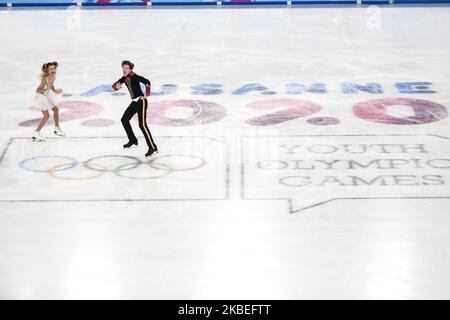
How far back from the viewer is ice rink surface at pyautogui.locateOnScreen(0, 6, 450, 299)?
9.81 meters

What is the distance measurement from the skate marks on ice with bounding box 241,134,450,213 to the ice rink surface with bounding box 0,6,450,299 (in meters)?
0.04

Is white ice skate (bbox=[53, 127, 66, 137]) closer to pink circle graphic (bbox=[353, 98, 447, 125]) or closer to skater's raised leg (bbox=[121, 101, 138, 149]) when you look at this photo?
skater's raised leg (bbox=[121, 101, 138, 149])

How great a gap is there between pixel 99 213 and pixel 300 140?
4.34 meters

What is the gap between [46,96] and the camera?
14.7 meters

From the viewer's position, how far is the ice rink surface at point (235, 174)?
32.2 feet

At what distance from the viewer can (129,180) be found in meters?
13.1

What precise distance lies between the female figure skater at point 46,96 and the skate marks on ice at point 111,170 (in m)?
0.19

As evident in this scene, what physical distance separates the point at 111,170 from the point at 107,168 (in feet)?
0.40

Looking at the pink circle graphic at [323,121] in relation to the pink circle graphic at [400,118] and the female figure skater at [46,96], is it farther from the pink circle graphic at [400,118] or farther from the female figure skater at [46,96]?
the female figure skater at [46,96]

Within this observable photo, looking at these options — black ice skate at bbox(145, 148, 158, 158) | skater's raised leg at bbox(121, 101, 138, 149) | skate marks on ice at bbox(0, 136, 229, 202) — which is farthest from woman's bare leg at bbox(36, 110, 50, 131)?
black ice skate at bbox(145, 148, 158, 158)

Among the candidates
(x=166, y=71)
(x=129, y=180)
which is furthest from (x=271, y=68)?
(x=129, y=180)

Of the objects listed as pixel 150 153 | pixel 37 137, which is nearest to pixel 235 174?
pixel 150 153

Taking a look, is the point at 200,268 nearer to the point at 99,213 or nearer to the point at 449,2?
the point at 99,213

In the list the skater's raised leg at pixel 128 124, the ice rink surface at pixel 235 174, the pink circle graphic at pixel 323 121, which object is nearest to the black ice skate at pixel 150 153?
the ice rink surface at pixel 235 174
